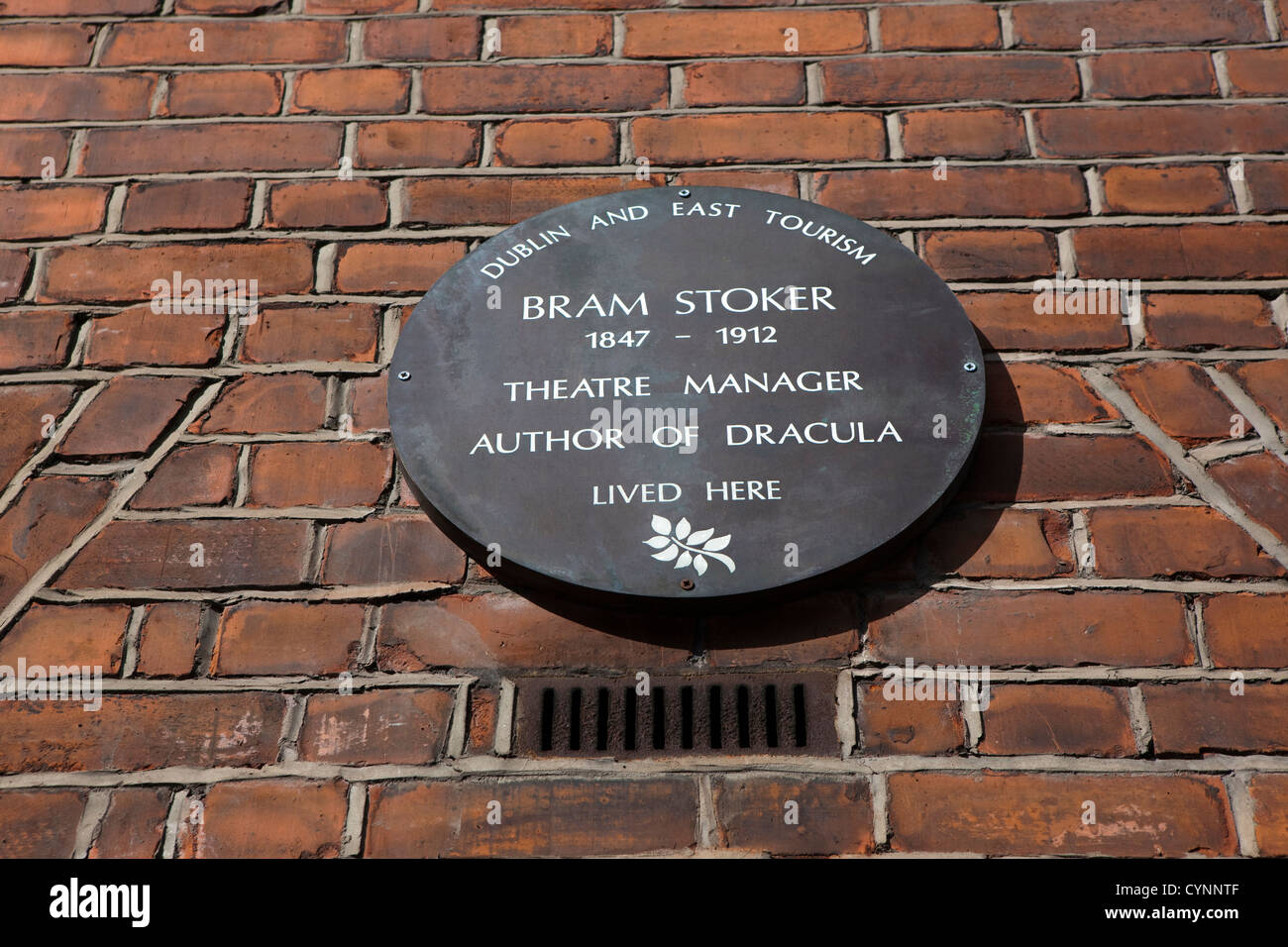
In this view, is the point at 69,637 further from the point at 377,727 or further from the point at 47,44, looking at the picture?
the point at 47,44

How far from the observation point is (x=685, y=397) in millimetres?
1266

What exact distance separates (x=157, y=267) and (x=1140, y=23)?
4.43 feet

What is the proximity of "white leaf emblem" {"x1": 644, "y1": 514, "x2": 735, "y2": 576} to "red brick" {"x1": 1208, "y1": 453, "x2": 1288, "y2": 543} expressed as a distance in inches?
22.1

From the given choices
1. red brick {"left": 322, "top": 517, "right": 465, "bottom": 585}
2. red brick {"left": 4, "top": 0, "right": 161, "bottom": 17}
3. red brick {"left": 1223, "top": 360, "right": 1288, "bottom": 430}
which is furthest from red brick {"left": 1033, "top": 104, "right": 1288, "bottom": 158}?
red brick {"left": 4, "top": 0, "right": 161, "bottom": 17}

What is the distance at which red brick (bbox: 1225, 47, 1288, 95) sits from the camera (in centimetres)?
154

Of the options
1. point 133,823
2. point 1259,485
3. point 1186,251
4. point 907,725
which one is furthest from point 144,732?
point 1186,251

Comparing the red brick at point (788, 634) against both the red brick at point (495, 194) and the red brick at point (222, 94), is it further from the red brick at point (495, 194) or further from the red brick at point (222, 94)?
the red brick at point (222, 94)

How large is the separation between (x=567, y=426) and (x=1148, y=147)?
858 millimetres

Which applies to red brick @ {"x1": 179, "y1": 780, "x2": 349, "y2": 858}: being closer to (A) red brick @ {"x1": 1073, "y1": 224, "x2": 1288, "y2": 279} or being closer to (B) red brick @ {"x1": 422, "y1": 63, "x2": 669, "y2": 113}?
(B) red brick @ {"x1": 422, "y1": 63, "x2": 669, "y2": 113}

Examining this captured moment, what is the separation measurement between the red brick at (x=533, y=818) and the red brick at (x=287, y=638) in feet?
0.50

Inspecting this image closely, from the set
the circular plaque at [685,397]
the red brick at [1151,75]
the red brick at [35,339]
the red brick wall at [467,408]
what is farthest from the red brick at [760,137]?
the red brick at [35,339]

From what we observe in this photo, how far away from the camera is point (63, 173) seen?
5.04 feet
